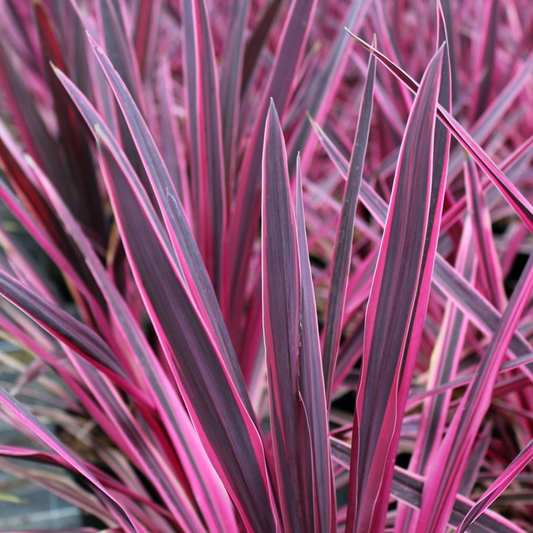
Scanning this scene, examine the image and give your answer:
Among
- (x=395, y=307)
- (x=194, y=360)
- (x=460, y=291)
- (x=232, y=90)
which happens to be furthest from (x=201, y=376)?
(x=232, y=90)

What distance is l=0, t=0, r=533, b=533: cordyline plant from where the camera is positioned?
382mm

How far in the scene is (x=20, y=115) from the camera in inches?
30.1

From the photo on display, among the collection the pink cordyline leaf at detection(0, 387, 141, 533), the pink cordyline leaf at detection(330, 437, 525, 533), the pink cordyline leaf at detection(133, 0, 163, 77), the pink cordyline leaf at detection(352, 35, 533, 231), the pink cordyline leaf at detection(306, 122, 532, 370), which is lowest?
the pink cordyline leaf at detection(330, 437, 525, 533)

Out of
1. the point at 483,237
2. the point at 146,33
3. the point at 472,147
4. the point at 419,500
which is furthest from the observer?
the point at 146,33

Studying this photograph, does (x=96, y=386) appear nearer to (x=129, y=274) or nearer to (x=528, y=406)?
(x=129, y=274)

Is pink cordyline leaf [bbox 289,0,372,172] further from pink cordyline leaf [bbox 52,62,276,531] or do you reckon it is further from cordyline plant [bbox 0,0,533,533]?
pink cordyline leaf [bbox 52,62,276,531]

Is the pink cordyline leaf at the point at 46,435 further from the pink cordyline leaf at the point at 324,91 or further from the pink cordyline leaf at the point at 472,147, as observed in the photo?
the pink cordyline leaf at the point at 324,91

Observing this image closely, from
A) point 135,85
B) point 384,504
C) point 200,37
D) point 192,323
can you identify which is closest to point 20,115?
point 135,85

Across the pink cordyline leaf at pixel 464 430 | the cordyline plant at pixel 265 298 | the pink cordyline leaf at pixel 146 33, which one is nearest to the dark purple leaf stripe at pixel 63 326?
the cordyline plant at pixel 265 298

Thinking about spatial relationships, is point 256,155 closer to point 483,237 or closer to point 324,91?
point 324,91

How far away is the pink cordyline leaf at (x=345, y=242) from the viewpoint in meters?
0.43

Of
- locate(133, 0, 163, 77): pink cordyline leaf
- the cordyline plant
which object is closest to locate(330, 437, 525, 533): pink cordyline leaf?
the cordyline plant

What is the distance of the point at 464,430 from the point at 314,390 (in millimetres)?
109

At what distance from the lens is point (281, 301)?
0.39m
